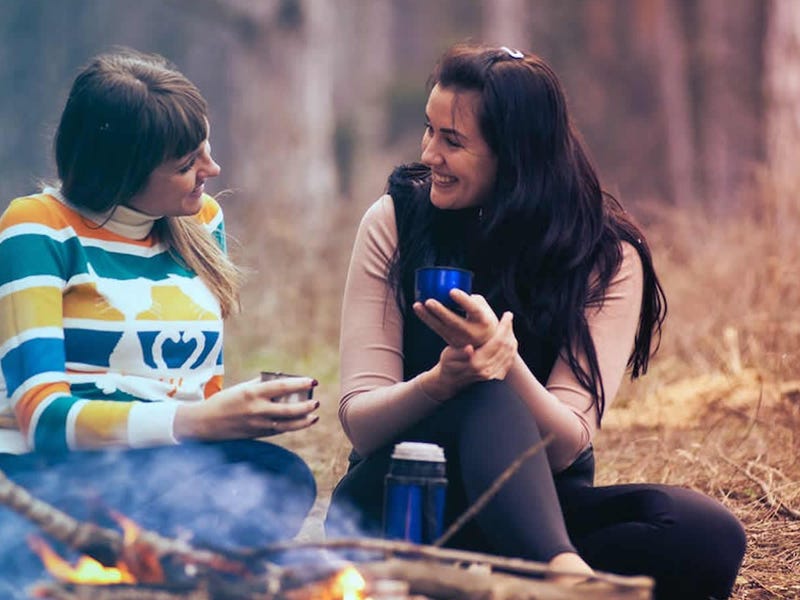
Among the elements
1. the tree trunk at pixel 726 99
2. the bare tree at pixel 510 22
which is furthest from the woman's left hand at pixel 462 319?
the bare tree at pixel 510 22

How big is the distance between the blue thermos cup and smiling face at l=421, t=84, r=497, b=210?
745 mm

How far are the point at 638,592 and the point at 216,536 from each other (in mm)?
1097

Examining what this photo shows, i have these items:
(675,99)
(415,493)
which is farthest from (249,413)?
(675,99)

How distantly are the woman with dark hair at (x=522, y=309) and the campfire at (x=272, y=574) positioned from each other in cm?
63

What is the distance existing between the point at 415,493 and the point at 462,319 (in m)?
0.35

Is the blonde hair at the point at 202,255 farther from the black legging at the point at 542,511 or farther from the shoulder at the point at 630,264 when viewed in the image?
the shoulder at the point at 630,264

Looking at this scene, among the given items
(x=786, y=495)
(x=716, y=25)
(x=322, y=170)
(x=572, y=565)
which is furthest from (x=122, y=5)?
(x=572, y=565)

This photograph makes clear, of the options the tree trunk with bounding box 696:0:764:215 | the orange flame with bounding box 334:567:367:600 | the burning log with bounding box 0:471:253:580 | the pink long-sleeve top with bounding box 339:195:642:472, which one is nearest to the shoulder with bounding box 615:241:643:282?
the pink long-sleeve top with bounding box 339:195:642:472

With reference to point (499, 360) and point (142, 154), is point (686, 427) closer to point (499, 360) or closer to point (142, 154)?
point (499, 360)

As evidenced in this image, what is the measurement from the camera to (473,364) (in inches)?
102

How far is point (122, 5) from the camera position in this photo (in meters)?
14.5

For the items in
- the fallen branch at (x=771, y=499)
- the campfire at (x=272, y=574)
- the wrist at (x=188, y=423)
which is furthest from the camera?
the fallen branch at (x=771, y=499)

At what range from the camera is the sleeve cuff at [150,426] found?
2.61 meters

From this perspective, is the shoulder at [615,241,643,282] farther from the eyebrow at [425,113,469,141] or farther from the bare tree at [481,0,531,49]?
the bare tree at [481,0,531,49]
